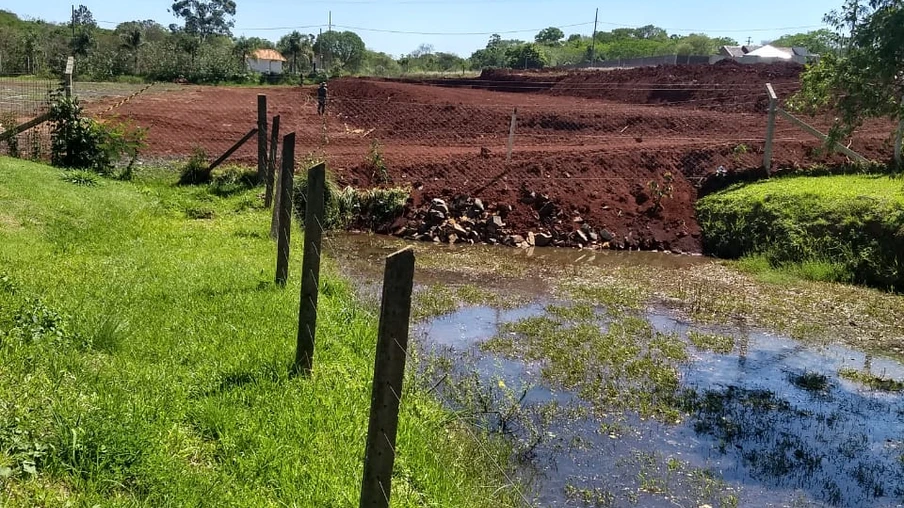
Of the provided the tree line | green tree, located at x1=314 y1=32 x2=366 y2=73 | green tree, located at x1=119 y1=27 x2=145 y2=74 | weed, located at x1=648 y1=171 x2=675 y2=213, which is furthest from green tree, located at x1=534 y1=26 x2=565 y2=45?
weed, located at x1=648 y1=171 x2=675 y2=213

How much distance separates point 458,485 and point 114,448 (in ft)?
7.43

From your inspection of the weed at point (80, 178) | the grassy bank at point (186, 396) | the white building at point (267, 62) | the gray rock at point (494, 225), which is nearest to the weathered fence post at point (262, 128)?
the weed at point (80, 178)

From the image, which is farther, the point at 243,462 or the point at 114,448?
the point at 243,462

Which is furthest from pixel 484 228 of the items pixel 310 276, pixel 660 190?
pixel 310 276

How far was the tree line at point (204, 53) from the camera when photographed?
4800 cm

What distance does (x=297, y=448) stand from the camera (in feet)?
16.0

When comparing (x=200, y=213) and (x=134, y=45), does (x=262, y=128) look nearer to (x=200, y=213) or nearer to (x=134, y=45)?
(x=200, y=213)

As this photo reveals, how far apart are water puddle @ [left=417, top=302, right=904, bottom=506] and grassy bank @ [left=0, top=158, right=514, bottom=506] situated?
81 cm

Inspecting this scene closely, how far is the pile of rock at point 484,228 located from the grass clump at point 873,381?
294 inches

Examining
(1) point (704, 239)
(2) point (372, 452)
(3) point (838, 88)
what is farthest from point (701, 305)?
(2) point (372, 452)

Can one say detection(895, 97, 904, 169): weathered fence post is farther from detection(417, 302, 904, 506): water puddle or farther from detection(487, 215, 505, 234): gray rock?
detection(417, 302, 904, 506): water puddle

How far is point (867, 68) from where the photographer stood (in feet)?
30.7

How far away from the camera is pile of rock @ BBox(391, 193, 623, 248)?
51.5 ft

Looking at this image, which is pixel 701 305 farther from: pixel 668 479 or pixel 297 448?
pixel 297 448
